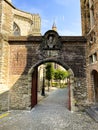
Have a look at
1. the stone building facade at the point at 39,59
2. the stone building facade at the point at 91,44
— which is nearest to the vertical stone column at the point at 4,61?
the stone building facade at the point at 39,59

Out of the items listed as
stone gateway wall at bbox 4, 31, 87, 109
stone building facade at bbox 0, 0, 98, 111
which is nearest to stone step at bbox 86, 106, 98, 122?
stone building facade at bbox 0, 0, 98, 111

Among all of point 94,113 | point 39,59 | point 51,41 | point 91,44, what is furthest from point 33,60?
point 94,113

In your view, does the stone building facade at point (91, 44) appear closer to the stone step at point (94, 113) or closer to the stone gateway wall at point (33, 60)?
the stone gateway wall at point (33, 60)

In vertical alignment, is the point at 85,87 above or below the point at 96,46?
below

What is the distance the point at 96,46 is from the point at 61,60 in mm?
2321

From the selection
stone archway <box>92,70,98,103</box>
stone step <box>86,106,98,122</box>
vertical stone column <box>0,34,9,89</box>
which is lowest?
stone step <box>86,106,98,122</box>

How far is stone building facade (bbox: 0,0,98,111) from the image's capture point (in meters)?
7.75

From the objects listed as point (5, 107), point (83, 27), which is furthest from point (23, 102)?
point (83, 27)

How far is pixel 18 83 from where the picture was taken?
805 centimetres

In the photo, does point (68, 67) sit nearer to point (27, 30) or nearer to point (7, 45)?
point (7, 45)

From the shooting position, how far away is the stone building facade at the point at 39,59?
25.4ft

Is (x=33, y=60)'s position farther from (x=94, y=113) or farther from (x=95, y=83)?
(x=94, y=113)

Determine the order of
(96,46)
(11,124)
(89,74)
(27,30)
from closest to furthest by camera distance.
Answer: (11,124)
(96,46)
(89,74)
(27,30)

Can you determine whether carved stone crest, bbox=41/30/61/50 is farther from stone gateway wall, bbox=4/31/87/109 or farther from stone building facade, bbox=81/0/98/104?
stone building facade, bbox=81/0/98/104
